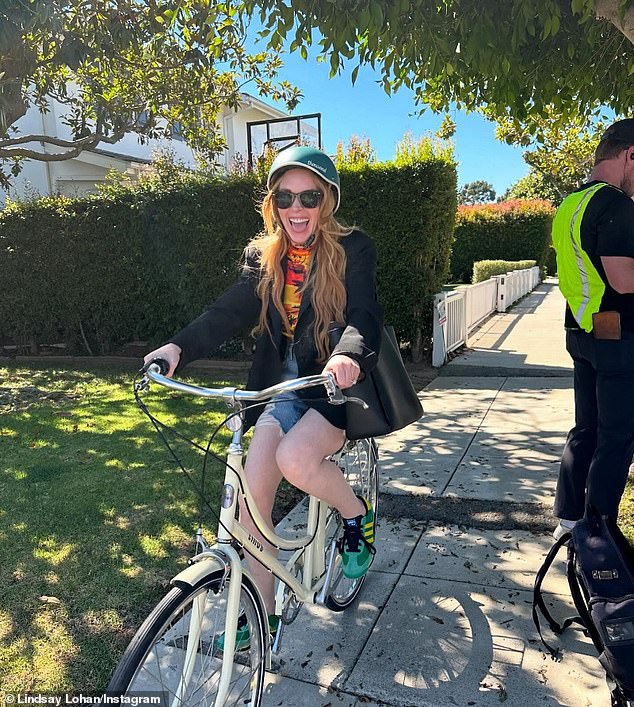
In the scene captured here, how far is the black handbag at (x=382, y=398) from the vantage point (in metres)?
2.44

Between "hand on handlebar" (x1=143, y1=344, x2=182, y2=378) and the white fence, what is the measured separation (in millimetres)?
6436

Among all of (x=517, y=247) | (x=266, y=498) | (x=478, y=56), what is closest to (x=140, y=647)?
(x=266, y=498)

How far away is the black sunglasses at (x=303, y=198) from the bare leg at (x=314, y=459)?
84 cm

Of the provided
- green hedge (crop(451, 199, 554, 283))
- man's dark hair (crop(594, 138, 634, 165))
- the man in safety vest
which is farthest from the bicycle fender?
green hedge (crop(451, 199, 554, 283))

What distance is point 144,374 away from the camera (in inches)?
80.7

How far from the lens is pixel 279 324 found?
2588 mm

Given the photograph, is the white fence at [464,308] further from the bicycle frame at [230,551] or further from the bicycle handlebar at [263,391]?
the bicycle handlebar at [263,391]

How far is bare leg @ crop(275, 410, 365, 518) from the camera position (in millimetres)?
2268

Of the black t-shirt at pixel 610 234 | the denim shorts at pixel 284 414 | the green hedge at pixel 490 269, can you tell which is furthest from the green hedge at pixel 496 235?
the denim shorts at pixel 284 414

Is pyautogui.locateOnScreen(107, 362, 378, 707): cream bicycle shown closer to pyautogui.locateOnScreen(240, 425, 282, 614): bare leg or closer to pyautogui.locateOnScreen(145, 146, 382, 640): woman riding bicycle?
pyautogui.locateOnScreen(240, 425, 282, 614): bare leg

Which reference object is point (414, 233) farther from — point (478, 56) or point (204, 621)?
point (204, 621)

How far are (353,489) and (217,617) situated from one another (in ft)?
4.14

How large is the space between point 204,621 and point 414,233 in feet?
23.1

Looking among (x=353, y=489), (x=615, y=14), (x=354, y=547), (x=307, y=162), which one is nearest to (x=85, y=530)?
(x=353, y=489)
